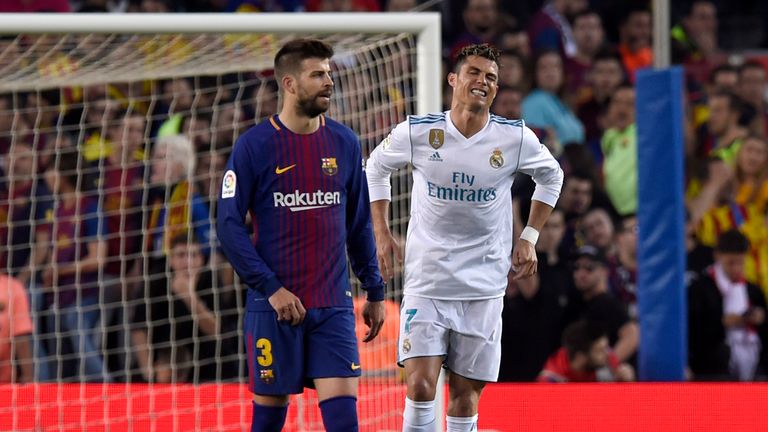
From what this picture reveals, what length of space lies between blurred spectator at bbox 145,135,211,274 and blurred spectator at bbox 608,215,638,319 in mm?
2748

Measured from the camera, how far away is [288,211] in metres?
4.79

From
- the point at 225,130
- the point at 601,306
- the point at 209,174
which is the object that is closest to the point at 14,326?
the point at 209,174

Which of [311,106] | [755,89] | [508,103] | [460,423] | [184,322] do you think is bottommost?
[460,423]

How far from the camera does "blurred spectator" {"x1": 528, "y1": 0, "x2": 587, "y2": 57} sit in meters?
10.4

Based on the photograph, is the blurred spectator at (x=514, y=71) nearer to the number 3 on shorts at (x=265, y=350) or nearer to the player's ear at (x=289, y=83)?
the player's ear at (x=289, y=83)

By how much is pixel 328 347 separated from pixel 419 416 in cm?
55

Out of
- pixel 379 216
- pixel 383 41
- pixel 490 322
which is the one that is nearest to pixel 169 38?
pixel 383 41

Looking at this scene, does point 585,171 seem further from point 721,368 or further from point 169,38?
point 169,38

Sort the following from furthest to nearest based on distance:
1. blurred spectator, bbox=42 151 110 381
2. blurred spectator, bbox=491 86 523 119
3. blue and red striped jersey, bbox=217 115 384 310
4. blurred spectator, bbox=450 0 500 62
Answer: blurred spectator, bbox=450 0 500 62 < blurred spectator, bbox=491 86 523 119 < blurred spectator, bbox=42 151 110 381 < blue and red striped jersey, bbox=217 115 384 310

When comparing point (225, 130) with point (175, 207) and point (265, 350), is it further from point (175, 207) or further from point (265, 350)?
point (265, 350)

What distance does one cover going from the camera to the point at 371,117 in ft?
24.3

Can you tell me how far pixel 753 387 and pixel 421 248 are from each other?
9.39 feet

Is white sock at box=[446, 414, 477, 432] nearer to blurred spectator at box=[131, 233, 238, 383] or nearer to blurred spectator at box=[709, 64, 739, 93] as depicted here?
blurred spectator at box=[131, 233, 238, 383]

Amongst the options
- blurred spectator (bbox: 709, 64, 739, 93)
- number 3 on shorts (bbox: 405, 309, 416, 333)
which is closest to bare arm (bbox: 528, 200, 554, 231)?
number 3 on shorts (bbox: 405, 309, 416, 333)
